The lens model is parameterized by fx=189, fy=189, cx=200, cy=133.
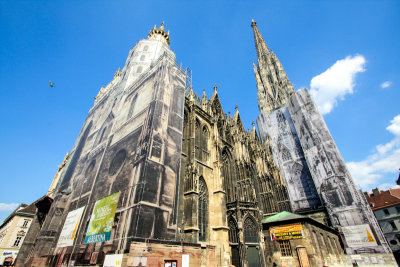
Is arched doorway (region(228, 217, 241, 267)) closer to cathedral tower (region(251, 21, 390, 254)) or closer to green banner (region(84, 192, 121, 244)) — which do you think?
green banner (region(84, 192, 121, 244))

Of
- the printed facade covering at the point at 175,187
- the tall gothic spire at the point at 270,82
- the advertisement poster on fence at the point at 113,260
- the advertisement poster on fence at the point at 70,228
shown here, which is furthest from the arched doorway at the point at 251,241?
the tall gothic spire at the point at 270,82

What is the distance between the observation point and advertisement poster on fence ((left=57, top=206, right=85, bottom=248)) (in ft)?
42.8

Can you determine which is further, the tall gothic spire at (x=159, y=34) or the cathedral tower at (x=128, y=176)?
the tall gothic spire at (x=159, y=34)

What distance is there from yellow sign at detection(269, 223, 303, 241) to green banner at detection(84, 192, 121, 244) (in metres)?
13.4

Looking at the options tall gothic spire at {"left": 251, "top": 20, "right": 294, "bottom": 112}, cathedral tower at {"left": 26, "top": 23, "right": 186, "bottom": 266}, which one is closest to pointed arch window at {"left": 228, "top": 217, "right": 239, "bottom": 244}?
cathedral tower at {"left": 26, "top": 23, "right": 186, "bottom": 266}

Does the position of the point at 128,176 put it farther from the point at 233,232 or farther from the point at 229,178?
the point at 229,178

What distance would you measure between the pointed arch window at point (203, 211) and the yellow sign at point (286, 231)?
6.56 m

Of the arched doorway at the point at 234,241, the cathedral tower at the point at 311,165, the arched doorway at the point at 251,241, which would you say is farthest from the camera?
the cathedral tower at the point at 311,165

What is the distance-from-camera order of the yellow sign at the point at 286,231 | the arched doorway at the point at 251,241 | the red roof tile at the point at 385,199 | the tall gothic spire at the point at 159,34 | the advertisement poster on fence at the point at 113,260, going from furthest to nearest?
the tall gothic spire at the point at 159,34, the red roof tile at the point at 385,199, the yellow sign at the point at 286,231, the arched doorway at the point at 251,241, the advertisement poster on fence at the point at 113,260

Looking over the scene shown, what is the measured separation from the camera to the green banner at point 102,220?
10.4 m

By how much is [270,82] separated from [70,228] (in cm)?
4373

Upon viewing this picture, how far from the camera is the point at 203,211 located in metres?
14.8

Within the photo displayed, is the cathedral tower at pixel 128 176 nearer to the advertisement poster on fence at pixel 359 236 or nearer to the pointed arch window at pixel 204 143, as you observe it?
the pointed arch window at pixel 204 143

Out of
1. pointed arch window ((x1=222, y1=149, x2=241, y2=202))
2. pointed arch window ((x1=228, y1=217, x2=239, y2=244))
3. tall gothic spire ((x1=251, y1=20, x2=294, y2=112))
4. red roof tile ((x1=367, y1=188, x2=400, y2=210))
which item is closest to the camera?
pointed arch window ((x1=228, y1=217, x2=239, y2=244))
